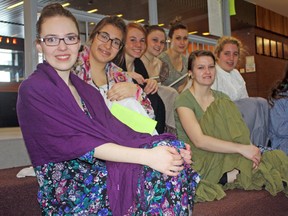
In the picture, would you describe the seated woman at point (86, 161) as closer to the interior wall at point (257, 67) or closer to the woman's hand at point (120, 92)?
the woman's hand at point (120, 92)

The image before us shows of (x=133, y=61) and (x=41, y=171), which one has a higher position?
(x=133, y=61)

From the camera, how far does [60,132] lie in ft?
3.42

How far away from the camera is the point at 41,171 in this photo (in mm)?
1080

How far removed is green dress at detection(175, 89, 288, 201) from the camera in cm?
181

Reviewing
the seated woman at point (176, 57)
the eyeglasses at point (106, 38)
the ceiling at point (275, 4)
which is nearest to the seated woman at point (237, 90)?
the seated woman at point (176, 57)

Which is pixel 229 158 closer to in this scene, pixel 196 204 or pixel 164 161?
pixel 196 204

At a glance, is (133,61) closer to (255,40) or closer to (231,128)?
(231,128)

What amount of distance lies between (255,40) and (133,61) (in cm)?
623

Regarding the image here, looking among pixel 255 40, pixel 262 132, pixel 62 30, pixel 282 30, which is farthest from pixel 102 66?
pixel 282 30

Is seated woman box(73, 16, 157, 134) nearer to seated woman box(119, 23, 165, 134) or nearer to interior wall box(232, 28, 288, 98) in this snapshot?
seated woman box(119, 23, 165, 134)

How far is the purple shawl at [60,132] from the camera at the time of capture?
3.41ft

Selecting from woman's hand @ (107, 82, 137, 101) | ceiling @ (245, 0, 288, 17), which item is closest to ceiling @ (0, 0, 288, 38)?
ceiling @ (245, 0, 288, 17)

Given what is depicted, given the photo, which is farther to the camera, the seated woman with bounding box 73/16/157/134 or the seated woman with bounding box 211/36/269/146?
the seated woman with bounding box 211/36/269/146

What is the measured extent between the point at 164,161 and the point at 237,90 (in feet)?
5.52
